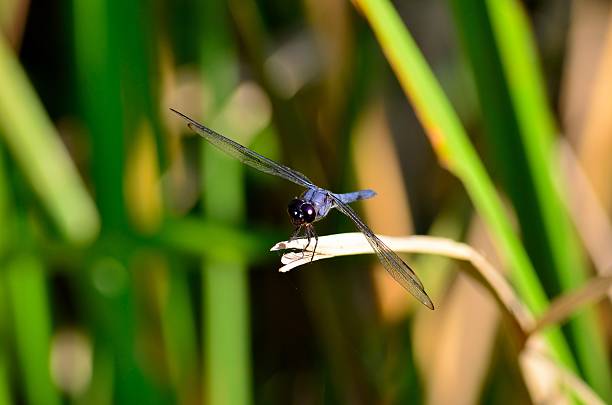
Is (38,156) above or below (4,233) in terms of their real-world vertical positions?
above

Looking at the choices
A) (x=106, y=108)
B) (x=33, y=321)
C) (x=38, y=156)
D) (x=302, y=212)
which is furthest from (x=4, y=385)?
(x=302, y=212)

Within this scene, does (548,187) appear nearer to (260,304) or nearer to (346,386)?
(346,386)

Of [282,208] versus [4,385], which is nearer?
[4,385]

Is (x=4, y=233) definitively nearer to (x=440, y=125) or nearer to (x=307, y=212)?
(x=307, y=212)

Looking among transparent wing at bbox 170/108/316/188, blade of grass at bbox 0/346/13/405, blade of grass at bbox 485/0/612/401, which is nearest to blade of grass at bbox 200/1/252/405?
transparent wing at bbox 170/108/316/188

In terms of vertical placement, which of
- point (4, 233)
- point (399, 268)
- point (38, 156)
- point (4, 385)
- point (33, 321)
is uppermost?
point (38, 156)

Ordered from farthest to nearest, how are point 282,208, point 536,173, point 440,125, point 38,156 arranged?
point 282,208 < point 38,156 < point 536,173 < point 440,125

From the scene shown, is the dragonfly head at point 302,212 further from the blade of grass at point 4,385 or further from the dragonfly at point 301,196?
the blade of grass at point 4,385

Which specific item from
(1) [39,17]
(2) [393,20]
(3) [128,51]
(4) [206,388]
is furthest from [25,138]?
(2) [393,20]
